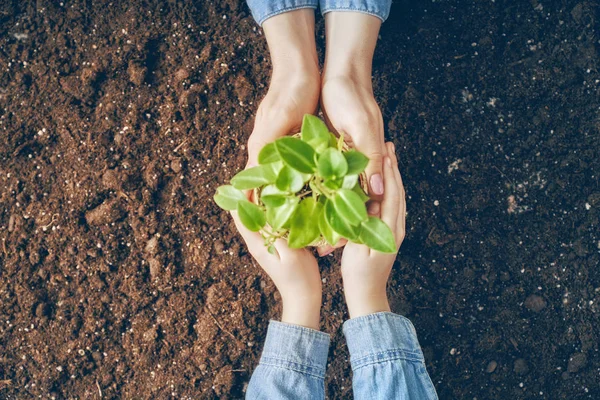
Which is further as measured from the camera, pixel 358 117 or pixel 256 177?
pixel 358 117

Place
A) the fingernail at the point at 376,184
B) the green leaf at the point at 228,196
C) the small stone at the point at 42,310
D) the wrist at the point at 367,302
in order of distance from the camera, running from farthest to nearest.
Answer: the small stone at the point at 42,310 < the wrist at the point at 367,302 < the fingernail at the point at 376,184 < the green leaf at the point at 228,196

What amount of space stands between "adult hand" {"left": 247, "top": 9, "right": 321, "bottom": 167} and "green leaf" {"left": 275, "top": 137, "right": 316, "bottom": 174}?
31 cm

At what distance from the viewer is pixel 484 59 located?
1.37 metres

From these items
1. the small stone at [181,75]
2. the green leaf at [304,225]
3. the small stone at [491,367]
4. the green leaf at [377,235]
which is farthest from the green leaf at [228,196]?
the small stone at [491,367]

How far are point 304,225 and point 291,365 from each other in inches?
15.3

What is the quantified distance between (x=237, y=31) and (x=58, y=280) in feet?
2.53

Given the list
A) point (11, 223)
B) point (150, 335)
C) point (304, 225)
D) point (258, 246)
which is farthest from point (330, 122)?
point (11, 223)

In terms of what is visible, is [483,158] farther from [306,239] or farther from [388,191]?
[306,239]

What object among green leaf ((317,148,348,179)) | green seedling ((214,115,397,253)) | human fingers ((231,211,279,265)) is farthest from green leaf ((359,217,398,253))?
human fingers ((231,211,279,265))

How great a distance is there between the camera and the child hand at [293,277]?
111 centimetres

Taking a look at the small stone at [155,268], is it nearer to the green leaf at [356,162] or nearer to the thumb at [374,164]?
the thumb at [374,164]

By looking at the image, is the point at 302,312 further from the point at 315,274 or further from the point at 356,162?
the point at 356,162

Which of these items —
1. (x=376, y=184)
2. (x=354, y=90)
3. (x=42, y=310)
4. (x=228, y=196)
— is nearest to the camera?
(x=228, y=196)

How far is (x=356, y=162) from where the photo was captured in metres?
0.81
